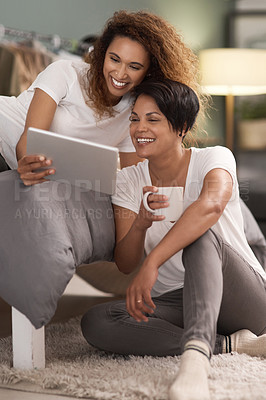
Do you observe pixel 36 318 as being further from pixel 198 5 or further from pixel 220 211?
pixel 198 5

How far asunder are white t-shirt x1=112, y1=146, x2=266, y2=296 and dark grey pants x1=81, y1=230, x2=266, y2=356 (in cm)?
5

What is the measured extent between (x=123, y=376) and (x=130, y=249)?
34 cm

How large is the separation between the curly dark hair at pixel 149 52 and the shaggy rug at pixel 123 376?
29.0 inches

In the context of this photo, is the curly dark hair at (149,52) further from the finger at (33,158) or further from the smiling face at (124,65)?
the finger at (33,158)

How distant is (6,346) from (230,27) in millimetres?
4593

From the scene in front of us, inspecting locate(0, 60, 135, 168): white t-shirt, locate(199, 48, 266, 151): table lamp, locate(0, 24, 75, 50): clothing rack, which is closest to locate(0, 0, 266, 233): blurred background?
locate(0, 24, 75, 50): clothing rack

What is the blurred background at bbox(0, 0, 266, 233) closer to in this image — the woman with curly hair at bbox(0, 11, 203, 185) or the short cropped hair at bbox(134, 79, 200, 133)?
the woman with curly hair at bbox(0, 11, 203, 185)

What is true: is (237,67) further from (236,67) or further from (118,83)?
(118,83)

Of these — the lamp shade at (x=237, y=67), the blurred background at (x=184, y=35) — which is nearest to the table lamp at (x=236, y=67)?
the lamp shade at (x=237, y=67)

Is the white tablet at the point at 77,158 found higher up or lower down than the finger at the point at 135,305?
higher up

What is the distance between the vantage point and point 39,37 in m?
3.80

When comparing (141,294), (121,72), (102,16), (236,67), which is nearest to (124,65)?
(121,72)

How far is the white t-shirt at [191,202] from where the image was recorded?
1563mm

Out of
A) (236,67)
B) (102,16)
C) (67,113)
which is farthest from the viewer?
(102,16)
